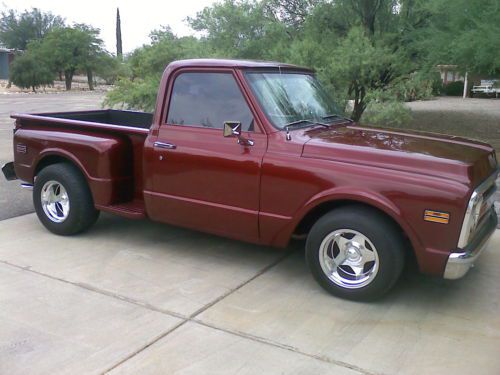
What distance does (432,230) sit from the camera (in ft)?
12.6

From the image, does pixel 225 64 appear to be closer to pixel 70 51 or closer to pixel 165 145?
pixel 165 145

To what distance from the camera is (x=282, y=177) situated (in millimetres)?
4355

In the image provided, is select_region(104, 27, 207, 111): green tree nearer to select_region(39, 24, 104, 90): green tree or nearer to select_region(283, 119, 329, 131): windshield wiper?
select_region(283, 119, 329, 131): windshield wiper

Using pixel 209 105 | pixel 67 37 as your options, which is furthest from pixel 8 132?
pixel 67 37

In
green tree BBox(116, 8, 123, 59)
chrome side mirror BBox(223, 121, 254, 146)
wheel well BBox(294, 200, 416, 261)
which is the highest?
green tree BBox(116, 8, 123, 59)

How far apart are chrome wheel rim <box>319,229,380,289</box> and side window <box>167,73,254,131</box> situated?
1.19 metres

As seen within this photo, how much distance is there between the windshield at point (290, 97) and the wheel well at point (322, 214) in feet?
2.56

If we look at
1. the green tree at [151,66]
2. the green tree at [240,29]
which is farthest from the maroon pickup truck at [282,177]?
the green tree at [240,29]

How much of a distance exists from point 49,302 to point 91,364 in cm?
104

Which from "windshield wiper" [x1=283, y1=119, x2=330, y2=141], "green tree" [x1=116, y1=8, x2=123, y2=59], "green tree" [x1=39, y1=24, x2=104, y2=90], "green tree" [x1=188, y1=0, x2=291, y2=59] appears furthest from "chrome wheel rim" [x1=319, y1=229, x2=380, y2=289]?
"green tree" [x1=116, y1=8, x2=123, y2=59]

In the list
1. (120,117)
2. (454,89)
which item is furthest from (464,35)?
(454,89)

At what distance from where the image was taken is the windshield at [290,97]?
465 cm

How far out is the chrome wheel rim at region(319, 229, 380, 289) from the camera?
4.16 m

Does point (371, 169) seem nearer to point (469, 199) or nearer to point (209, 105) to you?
point (469, 199)
